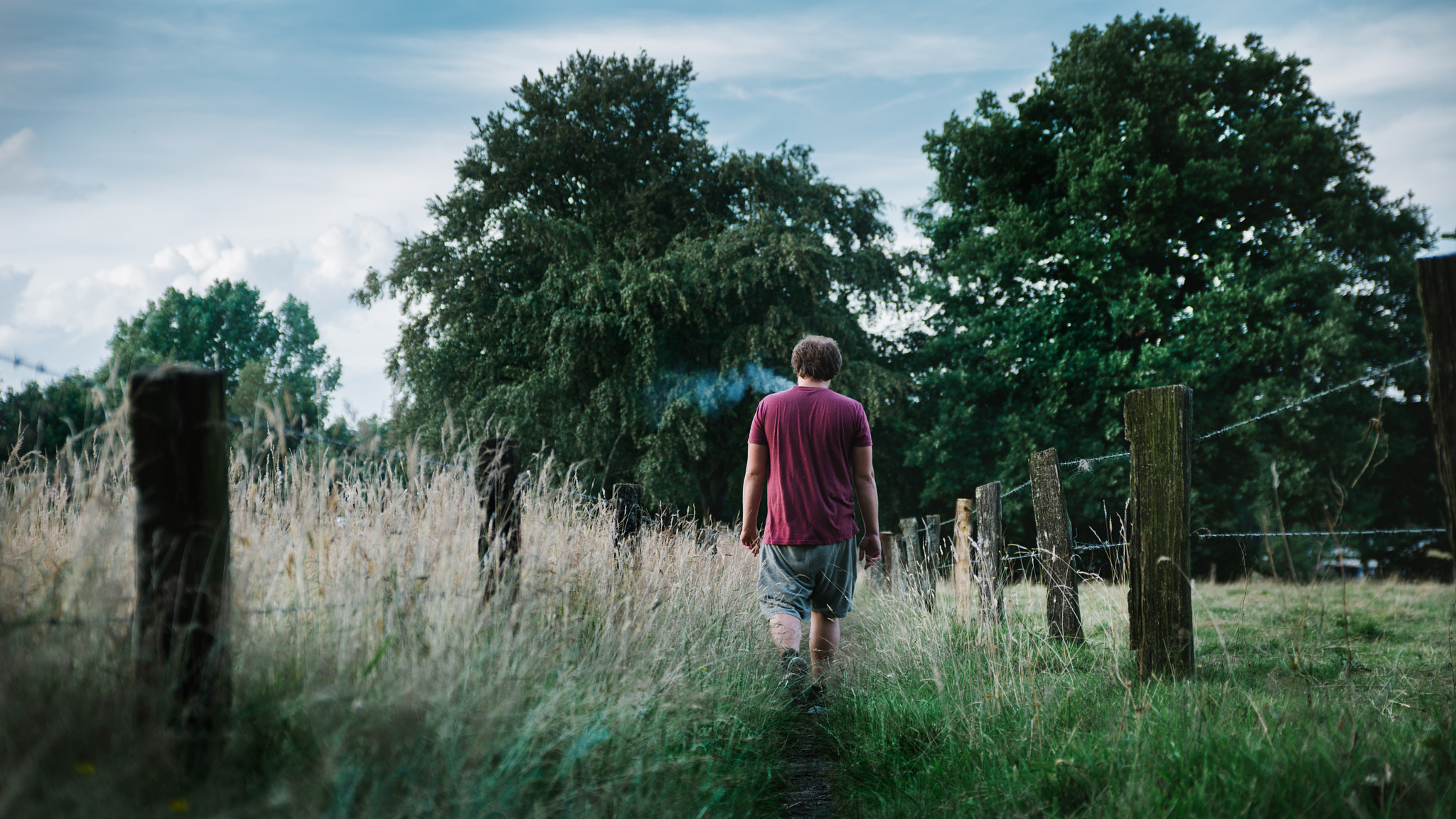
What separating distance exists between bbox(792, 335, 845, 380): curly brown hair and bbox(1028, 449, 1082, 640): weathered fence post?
5.34 feet

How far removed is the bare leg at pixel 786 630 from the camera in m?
4.40

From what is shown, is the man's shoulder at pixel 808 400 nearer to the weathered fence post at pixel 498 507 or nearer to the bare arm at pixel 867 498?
the bare arm at pixel 867 498

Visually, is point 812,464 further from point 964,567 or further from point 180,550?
point 180,550

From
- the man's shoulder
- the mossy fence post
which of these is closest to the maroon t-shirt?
the man's shoulder

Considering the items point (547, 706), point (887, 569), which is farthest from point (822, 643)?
point (887, 569)

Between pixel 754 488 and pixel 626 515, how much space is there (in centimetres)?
124

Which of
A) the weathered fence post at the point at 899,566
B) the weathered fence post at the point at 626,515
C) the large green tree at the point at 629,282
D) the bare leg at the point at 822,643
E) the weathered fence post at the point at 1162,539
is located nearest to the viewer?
the weathered fence post at the point at 1162,539

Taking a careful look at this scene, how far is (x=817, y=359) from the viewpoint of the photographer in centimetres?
456

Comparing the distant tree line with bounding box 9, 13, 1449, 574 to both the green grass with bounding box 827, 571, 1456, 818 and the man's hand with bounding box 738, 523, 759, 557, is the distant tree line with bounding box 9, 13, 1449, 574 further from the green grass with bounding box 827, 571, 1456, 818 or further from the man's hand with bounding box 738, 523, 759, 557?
the green grass with bounding box 827, 571, 1456, 818

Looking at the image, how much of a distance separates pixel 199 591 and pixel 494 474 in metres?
1.44

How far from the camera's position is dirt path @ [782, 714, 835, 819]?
322 centimetres

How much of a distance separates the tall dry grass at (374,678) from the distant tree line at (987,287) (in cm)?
1329

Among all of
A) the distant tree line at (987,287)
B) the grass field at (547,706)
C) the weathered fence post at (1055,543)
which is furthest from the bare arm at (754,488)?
the distant tree line at (987,287)

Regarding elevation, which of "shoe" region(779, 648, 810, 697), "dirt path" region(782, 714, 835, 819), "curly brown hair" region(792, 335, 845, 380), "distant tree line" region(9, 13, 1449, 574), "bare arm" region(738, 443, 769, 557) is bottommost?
"dirt path" region(782, 714, 835, 819)
